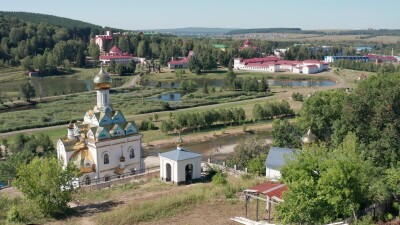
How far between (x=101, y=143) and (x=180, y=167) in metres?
4.40

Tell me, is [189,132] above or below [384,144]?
below

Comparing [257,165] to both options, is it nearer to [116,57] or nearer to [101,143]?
[101,143]

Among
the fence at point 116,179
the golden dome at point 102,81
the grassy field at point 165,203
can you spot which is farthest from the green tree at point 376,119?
the golden dome at point 102,81

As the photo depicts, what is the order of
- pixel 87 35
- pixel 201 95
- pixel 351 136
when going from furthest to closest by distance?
pixel 87 35 → pixel 201 95 → pixel 351 136

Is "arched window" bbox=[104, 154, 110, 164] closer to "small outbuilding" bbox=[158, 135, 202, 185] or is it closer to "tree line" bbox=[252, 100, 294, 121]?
"small outbuilding" bbox=[158, 135, 202, 185]

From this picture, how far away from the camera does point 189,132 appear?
41.0 metres

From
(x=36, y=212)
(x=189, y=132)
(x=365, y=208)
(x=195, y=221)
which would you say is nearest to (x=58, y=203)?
(x=36, y=212)

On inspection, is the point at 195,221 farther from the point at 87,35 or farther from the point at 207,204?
the point at 87,35

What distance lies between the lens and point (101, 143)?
80.3ft

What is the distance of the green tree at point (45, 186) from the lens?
61.9ft

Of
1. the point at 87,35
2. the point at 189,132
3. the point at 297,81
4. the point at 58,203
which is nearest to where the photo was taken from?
the point at 58,203

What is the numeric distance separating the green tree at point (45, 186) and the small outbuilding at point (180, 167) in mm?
6125

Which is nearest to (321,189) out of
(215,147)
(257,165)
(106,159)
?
(257,165)

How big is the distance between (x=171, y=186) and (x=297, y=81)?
6525 cm
